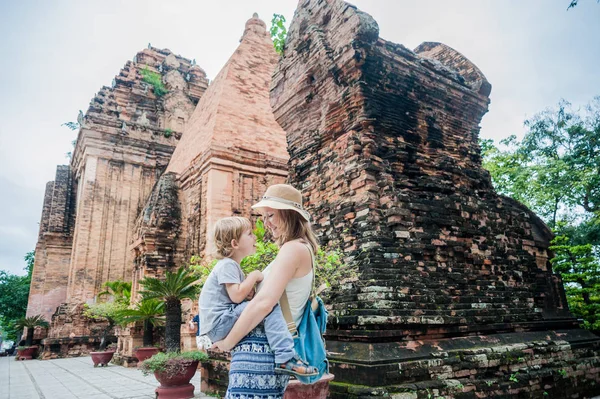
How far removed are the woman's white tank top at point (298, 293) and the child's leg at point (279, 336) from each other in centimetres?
12

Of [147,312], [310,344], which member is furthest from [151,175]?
[310,344]

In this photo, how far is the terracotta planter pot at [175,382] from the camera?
648 cm

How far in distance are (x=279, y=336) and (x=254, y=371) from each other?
22 cm

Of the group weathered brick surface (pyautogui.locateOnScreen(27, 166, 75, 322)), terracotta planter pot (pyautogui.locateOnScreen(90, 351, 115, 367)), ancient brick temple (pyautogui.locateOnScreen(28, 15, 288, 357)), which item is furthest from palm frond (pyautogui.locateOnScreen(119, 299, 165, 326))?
weathered brick surface (pyautogui.locateOnScreen(27, 166, 75, 322))

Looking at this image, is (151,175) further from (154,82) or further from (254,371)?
(254,371)

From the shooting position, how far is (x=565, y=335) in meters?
6.14

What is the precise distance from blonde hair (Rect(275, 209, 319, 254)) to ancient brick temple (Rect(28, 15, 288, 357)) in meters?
8.45

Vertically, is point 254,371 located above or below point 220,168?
below

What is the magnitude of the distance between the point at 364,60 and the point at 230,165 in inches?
259

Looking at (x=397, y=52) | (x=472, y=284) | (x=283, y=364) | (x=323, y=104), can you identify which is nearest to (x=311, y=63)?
(x=323, y=104)

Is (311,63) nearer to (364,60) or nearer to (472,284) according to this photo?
(364,60)

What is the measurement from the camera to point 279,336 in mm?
1956

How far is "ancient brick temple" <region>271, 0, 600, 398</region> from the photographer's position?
443cm

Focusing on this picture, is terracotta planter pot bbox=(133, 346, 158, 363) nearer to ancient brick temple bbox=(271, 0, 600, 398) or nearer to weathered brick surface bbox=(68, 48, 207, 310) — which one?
weathered brick surface bbox=(68, 48, 207, 310)
